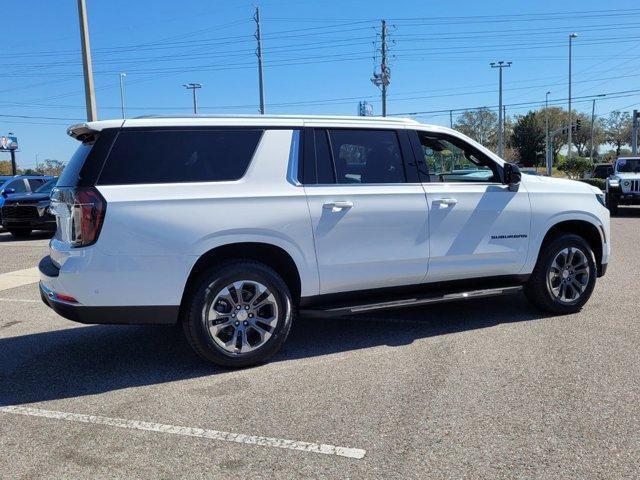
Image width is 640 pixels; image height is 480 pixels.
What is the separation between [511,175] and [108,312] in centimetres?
380

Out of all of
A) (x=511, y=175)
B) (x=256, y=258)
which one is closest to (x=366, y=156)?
(x=256, y=258)

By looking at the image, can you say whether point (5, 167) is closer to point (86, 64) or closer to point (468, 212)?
point (86, 64)

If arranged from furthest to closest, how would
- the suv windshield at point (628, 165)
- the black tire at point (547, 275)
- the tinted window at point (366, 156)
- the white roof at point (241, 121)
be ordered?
the suv windshield at point (628, 165) < the black tire at point (547, 275) < the tinted window at point (366, 156) < the white roof at point (241, 121)

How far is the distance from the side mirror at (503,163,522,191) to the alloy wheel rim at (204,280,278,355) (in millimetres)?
2605

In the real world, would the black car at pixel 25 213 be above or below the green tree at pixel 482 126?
below

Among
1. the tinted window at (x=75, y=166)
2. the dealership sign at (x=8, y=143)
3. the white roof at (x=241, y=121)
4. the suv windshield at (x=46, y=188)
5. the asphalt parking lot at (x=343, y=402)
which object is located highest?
the dealership sign at (x=8, y=143)

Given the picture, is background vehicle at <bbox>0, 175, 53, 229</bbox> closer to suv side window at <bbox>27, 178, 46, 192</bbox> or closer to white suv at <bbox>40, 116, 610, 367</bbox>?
suv side window at <bbox>27, 178, 46, 192</bbox>

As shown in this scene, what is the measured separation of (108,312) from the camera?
4164 millimetres

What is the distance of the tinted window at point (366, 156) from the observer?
194 inches

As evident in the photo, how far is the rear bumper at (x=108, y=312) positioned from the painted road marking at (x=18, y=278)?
4560mm

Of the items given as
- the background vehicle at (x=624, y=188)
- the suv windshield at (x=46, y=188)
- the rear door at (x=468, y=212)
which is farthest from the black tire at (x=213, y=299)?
the background vehicle at (x=624, y=188)

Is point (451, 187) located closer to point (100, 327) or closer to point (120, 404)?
point (120, 404)

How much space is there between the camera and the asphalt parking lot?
313cm

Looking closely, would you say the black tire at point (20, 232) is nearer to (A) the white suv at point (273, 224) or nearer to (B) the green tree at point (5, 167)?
(A) the white suv at point (273, 224)
